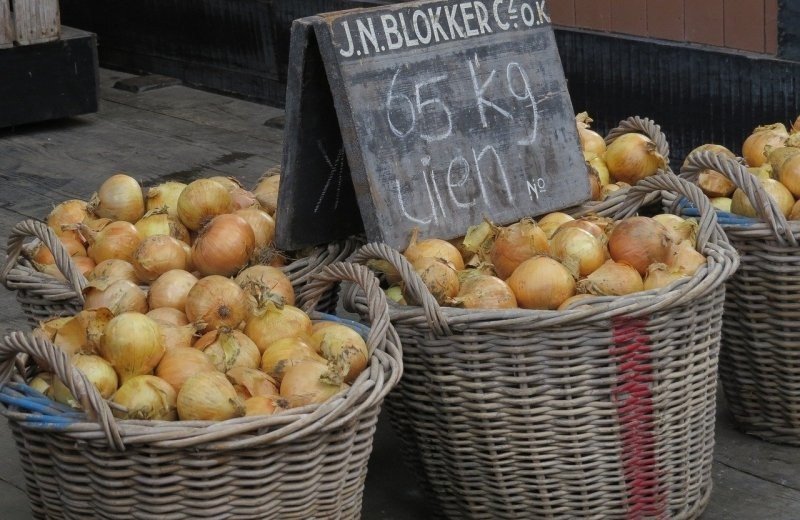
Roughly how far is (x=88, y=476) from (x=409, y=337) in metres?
0.70

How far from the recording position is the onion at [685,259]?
2498 mm

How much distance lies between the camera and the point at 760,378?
295 centimetres

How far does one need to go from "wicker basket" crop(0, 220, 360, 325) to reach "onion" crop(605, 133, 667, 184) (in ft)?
2.61

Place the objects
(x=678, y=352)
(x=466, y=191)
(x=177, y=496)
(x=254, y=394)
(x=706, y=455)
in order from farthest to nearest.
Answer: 1. (x=466, y=191)
2. (x=706, y=455)
3. (x=678, y=352)
4. (x=254, y=394)
5. (x=177, y=496)

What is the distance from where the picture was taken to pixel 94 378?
2.24 metres

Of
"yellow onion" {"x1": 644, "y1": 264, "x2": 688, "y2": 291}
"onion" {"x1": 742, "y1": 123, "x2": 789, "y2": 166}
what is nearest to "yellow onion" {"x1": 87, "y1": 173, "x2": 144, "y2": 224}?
"yellow onion" {"x1": 644, "y1": 264, "x2": 688, "y2": 291}

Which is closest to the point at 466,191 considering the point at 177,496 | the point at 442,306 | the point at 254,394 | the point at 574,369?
the point at 442,306

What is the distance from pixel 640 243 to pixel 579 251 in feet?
0.42

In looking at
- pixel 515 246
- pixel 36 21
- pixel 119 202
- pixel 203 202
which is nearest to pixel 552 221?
pixel 515 246

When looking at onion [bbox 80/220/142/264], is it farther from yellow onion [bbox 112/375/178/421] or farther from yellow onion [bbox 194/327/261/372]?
yellow onion [bbox 112/375/178/421]

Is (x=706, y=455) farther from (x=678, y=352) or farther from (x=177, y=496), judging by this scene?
(x=177, y=496)

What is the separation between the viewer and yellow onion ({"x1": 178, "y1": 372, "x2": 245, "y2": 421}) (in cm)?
213

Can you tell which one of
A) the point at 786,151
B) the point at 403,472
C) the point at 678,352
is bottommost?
the point at 403,472

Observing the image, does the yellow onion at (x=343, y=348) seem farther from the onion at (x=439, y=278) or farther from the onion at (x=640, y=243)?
the onion at (x=640, y=243)
